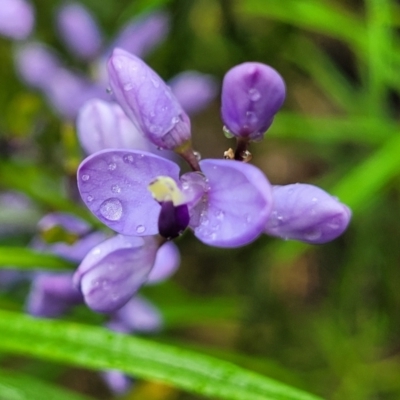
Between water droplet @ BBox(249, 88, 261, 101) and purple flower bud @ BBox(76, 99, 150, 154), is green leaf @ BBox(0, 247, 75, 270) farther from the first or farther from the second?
water droplet @ BBox(249, 88, 261, 101)

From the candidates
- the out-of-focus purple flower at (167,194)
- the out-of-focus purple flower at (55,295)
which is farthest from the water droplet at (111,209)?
the out-of-focus purple flower at (55,295)

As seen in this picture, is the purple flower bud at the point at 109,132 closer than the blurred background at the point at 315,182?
Yes

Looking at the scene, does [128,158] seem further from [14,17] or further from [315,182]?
[315,182]

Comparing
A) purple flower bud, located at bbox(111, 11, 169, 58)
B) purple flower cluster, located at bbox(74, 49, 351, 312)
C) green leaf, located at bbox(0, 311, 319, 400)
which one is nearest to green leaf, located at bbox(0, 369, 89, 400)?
green leaf, located at bbox(0, 311, 319, 400)

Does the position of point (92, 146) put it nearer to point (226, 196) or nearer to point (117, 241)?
point (117, 241)

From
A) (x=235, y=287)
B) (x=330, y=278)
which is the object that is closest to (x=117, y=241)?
(x=235, y=287)

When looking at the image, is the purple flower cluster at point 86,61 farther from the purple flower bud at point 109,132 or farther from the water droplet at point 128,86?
the water droplet at point 128,86
